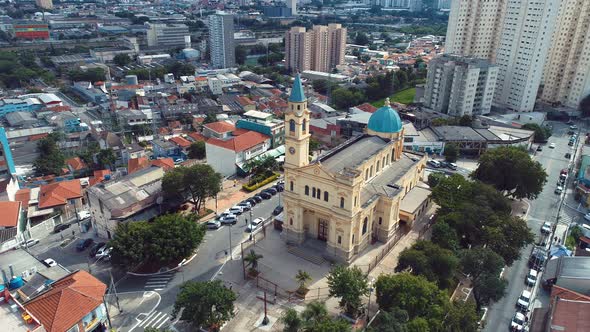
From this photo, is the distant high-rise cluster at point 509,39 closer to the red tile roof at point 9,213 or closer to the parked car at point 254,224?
the parked car at point 254,224

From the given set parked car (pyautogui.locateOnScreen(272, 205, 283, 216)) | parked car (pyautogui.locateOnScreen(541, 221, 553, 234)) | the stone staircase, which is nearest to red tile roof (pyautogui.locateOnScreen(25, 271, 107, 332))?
the stone staircase

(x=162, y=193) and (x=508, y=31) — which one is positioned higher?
(x=508, y=31)

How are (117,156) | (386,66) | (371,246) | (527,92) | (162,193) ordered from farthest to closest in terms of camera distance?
(386,66), (527,92), (117,156), (162,193), (371,246)

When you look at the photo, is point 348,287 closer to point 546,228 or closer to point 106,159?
point 546,228

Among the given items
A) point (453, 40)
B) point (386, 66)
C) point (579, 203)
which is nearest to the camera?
point (579, 203)

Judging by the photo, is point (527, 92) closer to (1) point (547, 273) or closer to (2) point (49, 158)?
(1) point (547, 273)

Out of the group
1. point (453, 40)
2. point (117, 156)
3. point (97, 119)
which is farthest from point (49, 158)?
point (453, 40)

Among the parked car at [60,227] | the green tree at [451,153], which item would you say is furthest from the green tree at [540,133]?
the parked car at [60,227]

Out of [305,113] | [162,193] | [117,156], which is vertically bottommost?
[117,156]
